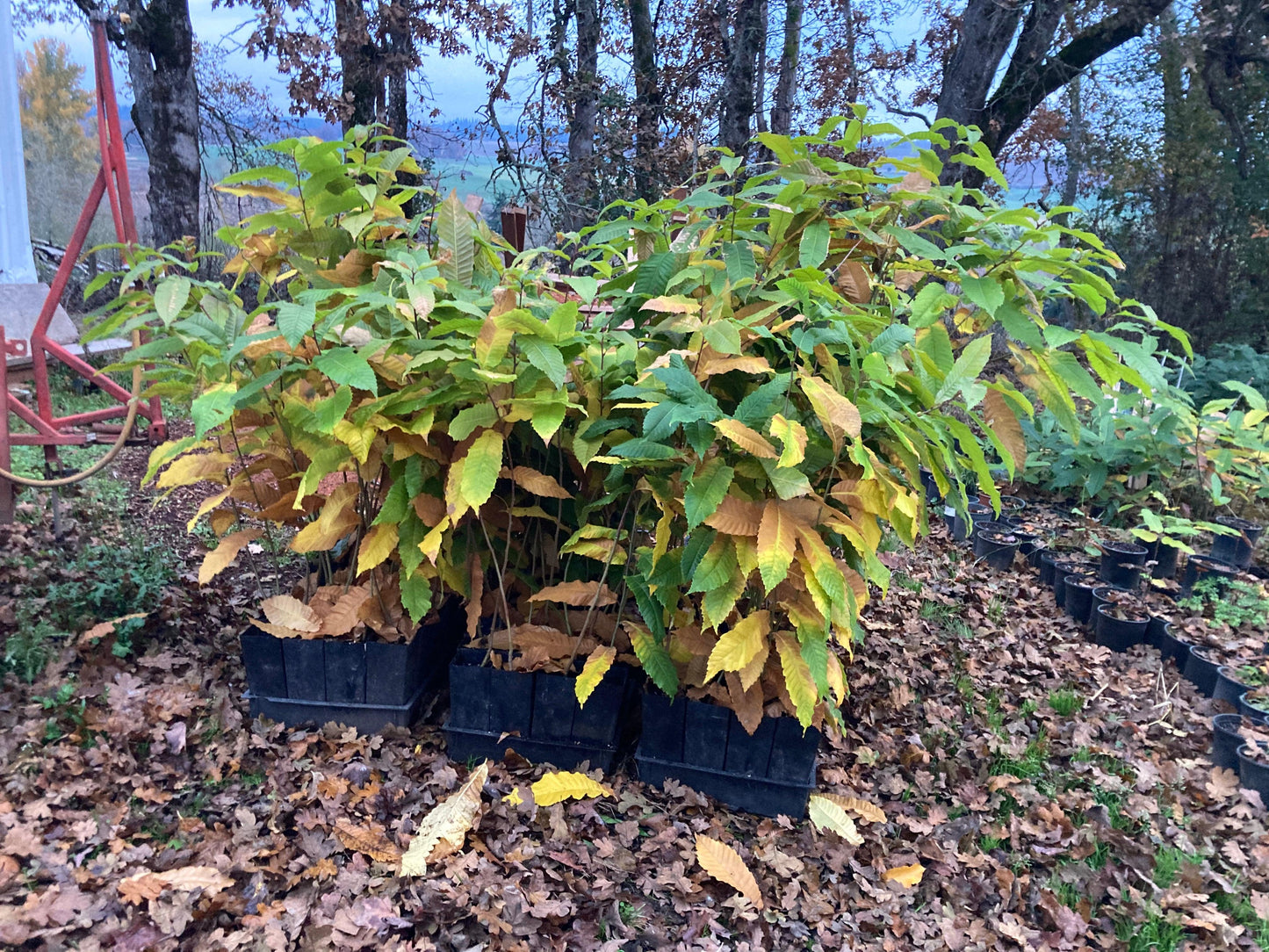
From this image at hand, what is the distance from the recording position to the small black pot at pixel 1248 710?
9.29ft

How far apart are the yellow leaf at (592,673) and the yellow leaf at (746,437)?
0.72m

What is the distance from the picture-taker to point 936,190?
7.06 ft

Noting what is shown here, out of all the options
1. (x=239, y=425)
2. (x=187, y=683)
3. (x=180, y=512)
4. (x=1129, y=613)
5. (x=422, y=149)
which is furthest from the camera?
(x=422, y=149)

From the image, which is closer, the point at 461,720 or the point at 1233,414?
the point at 461,720

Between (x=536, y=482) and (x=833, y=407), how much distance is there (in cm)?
82

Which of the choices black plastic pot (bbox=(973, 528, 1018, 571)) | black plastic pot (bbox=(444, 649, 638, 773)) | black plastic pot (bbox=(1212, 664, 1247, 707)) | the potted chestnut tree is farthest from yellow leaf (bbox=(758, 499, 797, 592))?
black plastic pot (bbox=(973, 528, 1018, 571))

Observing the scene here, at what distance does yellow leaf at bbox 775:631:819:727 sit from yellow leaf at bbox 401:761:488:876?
882mm

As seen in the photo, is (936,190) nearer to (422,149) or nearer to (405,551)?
(405,551)

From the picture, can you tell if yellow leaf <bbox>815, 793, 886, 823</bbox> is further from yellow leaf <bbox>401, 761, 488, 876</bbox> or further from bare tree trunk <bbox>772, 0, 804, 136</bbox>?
bare tree trunk <bbox>772, 0, 804, 136</bbox>

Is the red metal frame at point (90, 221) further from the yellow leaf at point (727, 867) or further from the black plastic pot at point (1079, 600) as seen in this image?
the black plastic pot at point (1079, 600)

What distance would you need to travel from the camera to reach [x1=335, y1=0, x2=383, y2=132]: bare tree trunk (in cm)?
781

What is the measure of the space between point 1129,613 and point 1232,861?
1698 mm

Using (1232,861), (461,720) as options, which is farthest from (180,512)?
(1232,861)

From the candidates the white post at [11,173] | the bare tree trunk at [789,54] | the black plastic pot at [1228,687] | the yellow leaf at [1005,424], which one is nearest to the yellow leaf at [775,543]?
the yellow leaf at [1005,424]
